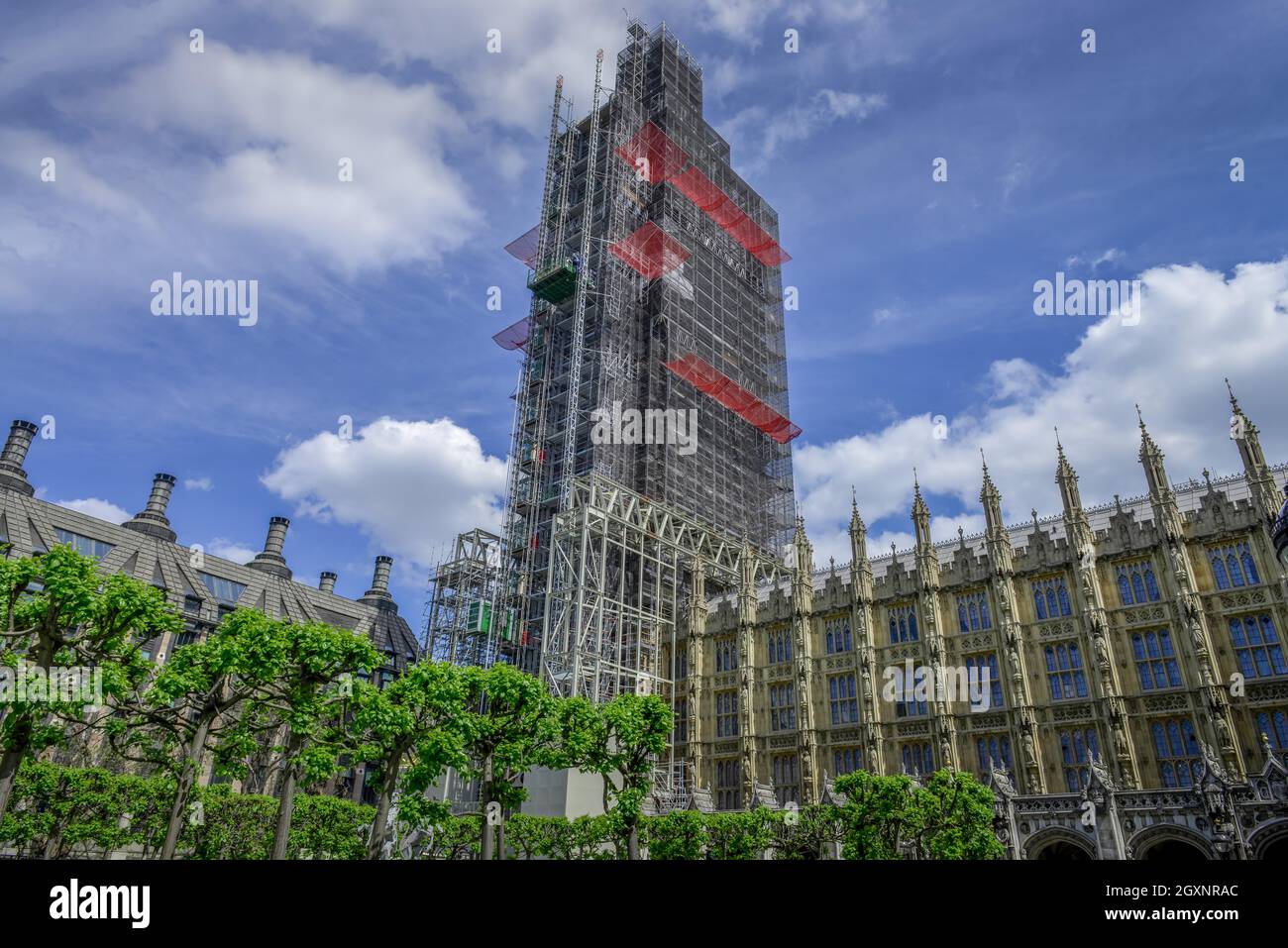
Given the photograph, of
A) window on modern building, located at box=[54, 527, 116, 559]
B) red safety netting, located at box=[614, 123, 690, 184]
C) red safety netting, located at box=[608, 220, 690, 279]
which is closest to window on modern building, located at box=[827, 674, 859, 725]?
red safety netting, located at box=[608, 220, 690, 279]

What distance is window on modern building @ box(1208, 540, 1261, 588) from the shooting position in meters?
39.0

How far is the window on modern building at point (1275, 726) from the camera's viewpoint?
1400 inches

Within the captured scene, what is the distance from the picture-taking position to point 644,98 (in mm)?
82000

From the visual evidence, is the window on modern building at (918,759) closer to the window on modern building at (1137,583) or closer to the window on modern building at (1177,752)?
the window on modern building at (1177,752)

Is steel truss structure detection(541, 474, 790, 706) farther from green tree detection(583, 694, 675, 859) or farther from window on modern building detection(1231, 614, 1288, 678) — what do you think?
window on modern building detection(1231, 614, 1288, 678)

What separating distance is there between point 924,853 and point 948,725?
39.9ft

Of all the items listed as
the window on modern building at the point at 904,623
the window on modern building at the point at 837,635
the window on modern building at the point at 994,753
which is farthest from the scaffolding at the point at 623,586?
the window on modern building at the point at 994,753

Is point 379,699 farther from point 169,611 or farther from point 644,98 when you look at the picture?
point 644,98

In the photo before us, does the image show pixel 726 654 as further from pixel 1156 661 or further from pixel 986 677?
pixel 1156 661

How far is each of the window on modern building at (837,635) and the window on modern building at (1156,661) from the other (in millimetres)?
15821

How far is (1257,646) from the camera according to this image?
123ft

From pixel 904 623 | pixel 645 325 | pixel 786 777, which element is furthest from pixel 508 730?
pixel 645 325

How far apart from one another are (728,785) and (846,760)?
345 inches
